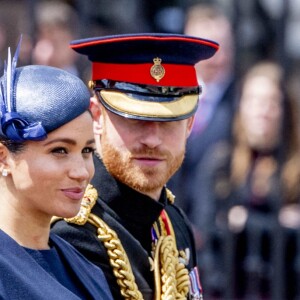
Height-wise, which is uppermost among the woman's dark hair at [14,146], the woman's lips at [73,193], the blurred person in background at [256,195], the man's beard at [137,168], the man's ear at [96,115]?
the woman's dark hair at [14,146]

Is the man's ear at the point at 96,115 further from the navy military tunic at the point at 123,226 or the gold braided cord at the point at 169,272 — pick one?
the gold braided cord at the point at 169,272

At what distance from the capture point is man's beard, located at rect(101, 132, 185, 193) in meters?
3.97

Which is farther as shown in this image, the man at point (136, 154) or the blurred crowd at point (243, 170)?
the blurred crowd at point (243, 170)

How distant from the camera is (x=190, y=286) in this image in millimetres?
4250

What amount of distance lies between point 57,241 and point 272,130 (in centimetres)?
278

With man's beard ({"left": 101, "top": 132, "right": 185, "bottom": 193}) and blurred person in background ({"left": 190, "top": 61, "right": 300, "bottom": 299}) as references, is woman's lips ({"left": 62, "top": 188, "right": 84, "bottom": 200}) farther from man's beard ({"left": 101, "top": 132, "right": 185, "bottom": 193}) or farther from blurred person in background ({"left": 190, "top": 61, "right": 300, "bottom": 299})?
blurred person in background ({"left": 190, "top": 61, "right": 300, "bottom": 299})

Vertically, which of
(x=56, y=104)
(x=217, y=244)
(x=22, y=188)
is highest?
(x=56, y=104)

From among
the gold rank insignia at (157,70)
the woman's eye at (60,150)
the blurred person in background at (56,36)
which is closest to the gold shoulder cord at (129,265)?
the gold rank insignia at (157,70)

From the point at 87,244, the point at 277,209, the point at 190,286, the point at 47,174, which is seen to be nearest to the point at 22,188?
the point at 47,174

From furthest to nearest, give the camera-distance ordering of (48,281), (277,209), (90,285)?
(277,209) < (90,285) < (48,281)

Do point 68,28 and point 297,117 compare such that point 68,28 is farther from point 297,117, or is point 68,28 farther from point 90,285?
point 90,285

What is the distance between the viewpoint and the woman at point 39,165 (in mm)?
3305

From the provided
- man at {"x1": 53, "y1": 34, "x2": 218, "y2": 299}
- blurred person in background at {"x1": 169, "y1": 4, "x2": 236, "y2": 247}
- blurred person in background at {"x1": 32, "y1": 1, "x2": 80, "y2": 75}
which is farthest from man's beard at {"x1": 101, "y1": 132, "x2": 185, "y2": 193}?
blurred person in background at {"x1": 32, "y1": 1, "x2": 80, "y2": 75}

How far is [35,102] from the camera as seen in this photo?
3.35 metres
